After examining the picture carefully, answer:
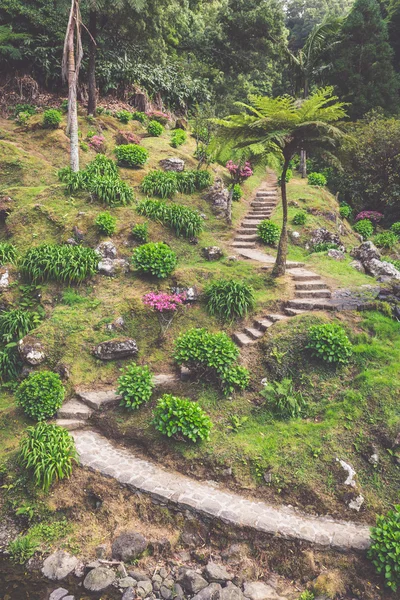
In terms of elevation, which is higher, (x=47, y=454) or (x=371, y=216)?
(x=371, y=216)

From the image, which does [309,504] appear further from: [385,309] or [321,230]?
[321,230]

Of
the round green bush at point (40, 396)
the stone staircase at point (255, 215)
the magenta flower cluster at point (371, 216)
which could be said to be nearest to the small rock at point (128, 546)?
the round green bush at point (40, 396)

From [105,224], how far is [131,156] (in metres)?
4.83

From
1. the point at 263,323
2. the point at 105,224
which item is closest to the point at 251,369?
the point at 263,323

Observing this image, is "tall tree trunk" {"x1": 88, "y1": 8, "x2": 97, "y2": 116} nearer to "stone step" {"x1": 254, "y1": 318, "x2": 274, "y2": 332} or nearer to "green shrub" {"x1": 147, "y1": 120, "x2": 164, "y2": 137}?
"green shrub" {"x1": 147, "y1": 120, "x2": 164, "y2": 137}

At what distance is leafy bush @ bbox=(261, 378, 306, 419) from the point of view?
7.11 meters

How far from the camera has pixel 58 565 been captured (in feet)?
17.4

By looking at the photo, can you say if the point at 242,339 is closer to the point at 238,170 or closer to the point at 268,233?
the point at 268,233

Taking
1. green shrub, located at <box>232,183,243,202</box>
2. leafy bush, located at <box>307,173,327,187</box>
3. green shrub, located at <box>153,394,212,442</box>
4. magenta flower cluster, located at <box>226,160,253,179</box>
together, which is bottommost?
green shrub, located at <box>153,394,212,442</box>

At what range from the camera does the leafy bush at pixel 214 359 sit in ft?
24.8

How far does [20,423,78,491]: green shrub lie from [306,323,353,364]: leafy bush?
5.12 metres

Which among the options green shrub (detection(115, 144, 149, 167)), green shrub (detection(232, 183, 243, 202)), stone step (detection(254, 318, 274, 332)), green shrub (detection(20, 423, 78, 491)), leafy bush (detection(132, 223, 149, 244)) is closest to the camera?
green shrub (detection(20, 423, 78, 491))

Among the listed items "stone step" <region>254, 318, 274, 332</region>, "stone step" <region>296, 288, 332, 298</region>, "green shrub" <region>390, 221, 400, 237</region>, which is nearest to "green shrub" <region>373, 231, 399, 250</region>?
"green shrub" <region>390, 221, 400, 237</region>

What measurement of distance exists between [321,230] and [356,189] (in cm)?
642
